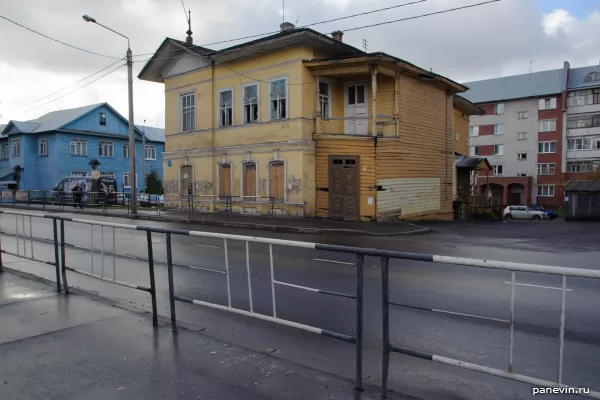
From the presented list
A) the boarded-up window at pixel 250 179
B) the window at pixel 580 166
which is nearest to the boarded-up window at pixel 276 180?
the boarded-up window at pixel 250 179

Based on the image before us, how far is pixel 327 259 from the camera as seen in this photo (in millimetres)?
10047

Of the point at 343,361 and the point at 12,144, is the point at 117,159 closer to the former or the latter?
the point at 12,144

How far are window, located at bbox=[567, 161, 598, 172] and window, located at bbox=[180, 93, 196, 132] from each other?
48121mm

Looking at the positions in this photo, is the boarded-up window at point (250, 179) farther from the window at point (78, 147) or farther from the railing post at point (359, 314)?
the window at point (78, 147)

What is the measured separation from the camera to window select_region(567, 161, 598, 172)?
52322mm

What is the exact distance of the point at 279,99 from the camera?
68.6 feet

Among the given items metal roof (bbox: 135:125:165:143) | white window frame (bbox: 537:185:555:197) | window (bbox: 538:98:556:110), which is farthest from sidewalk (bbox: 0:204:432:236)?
window (bbox: 538:98:556:110)

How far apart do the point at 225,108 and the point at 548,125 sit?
153 feet

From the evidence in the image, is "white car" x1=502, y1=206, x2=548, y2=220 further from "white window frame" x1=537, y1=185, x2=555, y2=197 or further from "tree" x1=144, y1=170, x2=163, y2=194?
"tree" x1=144, y1=170, x2=163, y2=194

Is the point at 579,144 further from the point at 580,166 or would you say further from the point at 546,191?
the point at 546,191

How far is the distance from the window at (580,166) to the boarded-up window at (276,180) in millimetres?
46873

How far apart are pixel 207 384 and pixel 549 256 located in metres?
11.0

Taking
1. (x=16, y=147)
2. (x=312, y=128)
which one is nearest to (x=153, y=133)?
(x=16, y=147)

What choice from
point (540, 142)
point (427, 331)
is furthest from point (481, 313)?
point (540, 142)
